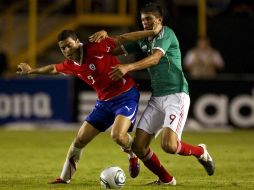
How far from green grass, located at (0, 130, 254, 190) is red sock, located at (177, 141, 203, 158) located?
0.39 meters

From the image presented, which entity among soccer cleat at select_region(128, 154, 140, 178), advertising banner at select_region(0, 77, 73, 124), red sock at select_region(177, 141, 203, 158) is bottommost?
advertising banner at select_region(0, 77, 73, 124)

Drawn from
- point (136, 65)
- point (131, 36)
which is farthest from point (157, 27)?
point (136, 65)

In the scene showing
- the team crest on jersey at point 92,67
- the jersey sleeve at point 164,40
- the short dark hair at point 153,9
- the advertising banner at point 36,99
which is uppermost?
the short dark hair at point 153,9

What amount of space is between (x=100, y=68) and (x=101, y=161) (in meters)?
3.38

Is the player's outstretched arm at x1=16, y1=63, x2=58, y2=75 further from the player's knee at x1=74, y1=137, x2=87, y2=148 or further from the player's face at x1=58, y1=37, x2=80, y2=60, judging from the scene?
the player's knee at x1=74, y1=137, x2=87, y2=148

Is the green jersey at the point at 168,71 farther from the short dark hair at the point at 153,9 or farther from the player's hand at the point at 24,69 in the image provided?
the player's hand at the point at 24,69

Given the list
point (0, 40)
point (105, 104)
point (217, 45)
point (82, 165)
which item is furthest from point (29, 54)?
point (105, 104)

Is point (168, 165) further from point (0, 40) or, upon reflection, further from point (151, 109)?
point (0, 40)

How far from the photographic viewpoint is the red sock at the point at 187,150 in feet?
33.1

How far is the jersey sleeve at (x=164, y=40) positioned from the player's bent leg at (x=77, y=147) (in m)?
1.32

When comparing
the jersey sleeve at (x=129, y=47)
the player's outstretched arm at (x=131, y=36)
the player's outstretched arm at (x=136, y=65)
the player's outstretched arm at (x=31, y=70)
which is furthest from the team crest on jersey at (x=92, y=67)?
the player's outstretched arm at (x=136, y=65)

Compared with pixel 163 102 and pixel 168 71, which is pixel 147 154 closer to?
pixel 163 102

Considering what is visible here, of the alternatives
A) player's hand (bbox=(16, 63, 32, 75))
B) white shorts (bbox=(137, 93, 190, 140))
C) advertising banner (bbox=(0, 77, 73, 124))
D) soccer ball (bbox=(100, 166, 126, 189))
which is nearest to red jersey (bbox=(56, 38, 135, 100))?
white shorts (bbox=(137, 93, 190, 140))

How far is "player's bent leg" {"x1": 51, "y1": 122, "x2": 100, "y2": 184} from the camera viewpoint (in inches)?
407
